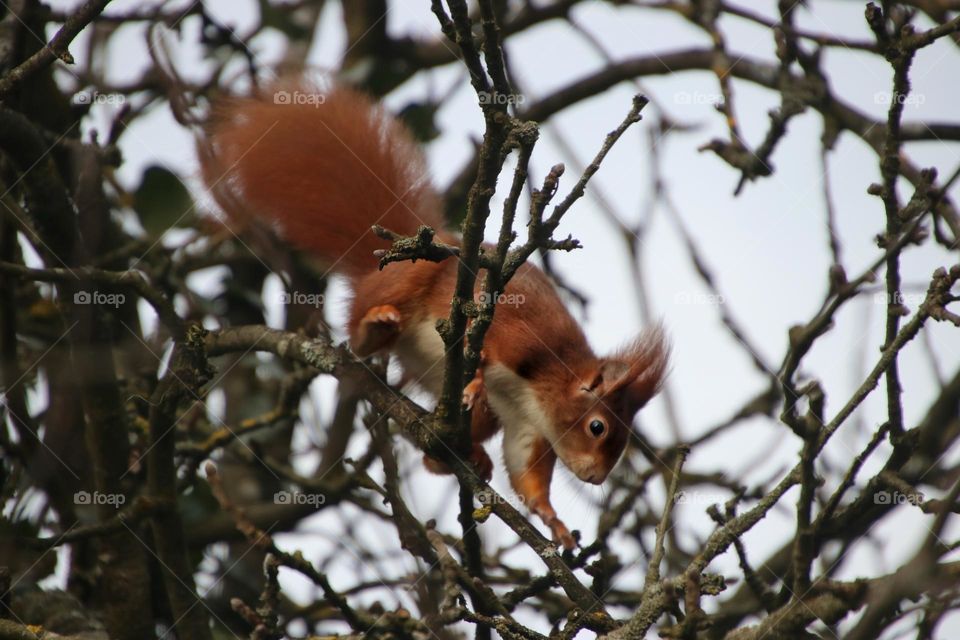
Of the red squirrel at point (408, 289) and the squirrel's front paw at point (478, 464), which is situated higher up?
the red squirrel at point (408, 289)

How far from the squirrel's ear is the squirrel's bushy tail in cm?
68

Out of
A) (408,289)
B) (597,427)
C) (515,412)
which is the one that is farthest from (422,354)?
(597,427)

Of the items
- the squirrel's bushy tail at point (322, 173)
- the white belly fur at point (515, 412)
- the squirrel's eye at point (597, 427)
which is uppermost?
the squirrel's bushy tail at point (322, 173)

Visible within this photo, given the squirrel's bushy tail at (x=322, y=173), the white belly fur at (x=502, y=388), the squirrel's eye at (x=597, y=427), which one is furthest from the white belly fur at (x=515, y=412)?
the squirrel's bushy tail at (x=322, y=173)

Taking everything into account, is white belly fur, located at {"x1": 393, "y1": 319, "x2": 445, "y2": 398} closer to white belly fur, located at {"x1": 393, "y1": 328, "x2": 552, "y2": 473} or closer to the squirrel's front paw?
white belly fur, located at {"x1": 393, "y1": 328, "x2": 552, "y2": 473}

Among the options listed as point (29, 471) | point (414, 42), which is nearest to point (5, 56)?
point (29, 471)

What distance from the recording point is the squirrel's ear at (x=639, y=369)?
116 inches

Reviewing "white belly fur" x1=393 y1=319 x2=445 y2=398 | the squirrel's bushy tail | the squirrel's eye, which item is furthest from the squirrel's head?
the squirrel's bushy tail

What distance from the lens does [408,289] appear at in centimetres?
293

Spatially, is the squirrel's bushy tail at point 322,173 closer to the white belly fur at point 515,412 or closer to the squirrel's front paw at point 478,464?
the white belly fur at point 515,412

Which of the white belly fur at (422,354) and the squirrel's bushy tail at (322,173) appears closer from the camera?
the white belly fur at (422,354)

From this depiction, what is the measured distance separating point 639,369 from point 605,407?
6.0 inches

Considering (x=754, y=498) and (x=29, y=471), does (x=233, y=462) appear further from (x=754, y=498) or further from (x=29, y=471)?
(x=754, y=498)

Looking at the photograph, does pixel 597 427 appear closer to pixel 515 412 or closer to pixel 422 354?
pixel 515 412
